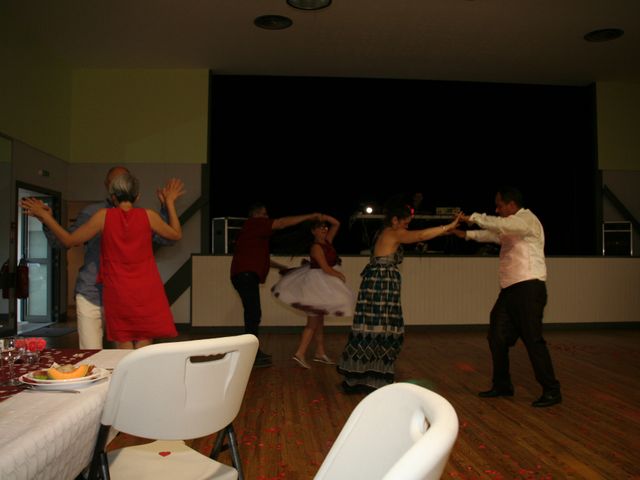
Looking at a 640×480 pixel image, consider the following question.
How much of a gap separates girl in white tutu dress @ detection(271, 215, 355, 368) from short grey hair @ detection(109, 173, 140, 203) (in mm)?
2594

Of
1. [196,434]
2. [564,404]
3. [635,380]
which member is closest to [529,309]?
[564,404]

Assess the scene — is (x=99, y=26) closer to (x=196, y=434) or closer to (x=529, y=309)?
(x=529, y=309)

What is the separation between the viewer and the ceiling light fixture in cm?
605

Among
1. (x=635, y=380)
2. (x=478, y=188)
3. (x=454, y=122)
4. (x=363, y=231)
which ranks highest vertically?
(x=454, y=122)

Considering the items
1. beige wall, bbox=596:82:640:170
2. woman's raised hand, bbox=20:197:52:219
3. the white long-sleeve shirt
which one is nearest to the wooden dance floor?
the white long-sleeve shirt

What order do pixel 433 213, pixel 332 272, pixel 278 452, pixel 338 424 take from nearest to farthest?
pixel 278 452 < pixel 338 424 < pixel 332 272 < pixel 433 213

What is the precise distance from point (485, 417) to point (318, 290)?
201 cm

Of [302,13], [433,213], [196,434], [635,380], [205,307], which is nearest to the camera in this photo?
[196,434]

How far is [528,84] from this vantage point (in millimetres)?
8961

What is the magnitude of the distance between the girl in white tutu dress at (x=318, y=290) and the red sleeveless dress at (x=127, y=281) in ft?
8.79

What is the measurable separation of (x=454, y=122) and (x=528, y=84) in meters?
1.24

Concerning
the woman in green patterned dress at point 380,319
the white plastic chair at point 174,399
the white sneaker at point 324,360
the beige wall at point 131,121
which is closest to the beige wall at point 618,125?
the white sneaker at point 324,360

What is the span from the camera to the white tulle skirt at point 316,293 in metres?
5.16

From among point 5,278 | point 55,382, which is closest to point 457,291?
point 5,278
